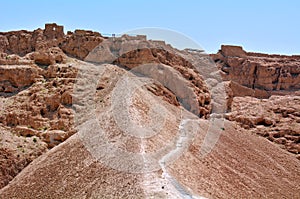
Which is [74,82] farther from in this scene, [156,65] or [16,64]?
[156,65]

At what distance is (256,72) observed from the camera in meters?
48.4


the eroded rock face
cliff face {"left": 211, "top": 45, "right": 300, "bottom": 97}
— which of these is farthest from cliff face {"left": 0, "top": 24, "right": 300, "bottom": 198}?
cliff face {"left": 211, "top": 45, "right": 300, "bottom": 97}

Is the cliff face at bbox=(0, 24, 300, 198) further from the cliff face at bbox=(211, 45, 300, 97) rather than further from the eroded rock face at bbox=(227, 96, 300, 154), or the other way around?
the cliff face at bbox=(211, 45, 300, 97)

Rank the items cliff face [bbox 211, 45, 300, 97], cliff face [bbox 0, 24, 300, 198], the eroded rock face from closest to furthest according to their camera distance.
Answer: cliff face [bbox 0, 24, 300, 198], the eroded rock face, cliff face [bbox 211, 45, 300, 97]

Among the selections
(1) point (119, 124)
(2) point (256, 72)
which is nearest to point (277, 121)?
(1) point (119, 124)

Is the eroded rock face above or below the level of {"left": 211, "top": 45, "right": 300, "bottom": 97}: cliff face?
below

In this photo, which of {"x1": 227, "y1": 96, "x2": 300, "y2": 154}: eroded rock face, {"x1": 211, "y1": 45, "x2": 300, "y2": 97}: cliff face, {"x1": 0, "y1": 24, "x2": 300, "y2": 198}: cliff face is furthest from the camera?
{"x1": 211, "y1": 45, "x2": 300, "y2": 97}: cliff face

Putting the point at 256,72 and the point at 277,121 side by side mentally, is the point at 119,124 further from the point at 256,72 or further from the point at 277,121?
the point at 256,72

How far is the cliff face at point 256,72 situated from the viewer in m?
47.9

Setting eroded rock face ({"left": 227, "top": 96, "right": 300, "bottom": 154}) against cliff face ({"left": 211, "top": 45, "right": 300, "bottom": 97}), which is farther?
cliff face ({"left": 211, "top": 45, "right": 300, "bottom": 97})

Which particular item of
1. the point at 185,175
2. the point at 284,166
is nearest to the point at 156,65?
the point at 284,166

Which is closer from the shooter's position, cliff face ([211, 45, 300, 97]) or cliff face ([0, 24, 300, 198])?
cliff face ([0, 24, 300, 198])

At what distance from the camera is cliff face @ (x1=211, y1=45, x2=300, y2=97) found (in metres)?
47.9

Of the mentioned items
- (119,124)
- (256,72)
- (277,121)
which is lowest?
(277,121)
